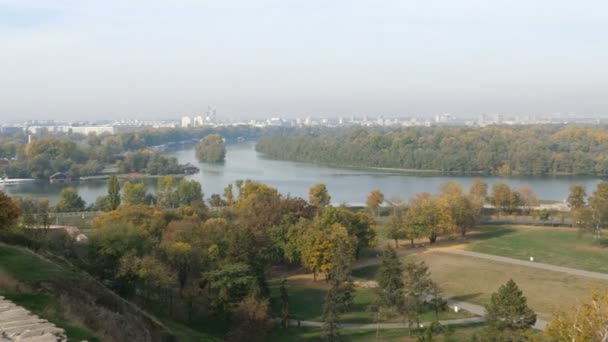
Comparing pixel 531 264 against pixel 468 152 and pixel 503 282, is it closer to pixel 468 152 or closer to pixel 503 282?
pixel 503 282

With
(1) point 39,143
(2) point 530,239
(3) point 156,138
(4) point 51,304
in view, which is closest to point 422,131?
(3) point 156,138

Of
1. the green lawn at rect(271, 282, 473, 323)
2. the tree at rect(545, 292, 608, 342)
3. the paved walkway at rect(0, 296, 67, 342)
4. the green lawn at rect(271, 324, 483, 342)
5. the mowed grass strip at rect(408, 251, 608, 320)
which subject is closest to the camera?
the paved walkway at rect(0, 296, 67, 342)

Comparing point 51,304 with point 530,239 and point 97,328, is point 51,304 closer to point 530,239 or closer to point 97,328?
point 97,328

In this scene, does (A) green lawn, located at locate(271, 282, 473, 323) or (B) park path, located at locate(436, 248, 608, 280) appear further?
(B) park path, located at locate(436, 248, 608, 280)

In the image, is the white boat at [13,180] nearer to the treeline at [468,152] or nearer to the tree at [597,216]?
the treeline at [468,152]

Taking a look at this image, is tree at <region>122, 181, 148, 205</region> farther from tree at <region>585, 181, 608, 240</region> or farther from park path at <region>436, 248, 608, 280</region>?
tree at <region>585, 181, 608, 240</region>

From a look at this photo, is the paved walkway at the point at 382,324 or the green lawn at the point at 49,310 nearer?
the green lawn at the point at 49,310

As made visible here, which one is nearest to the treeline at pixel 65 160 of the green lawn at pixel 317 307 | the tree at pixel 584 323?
the green lawn at pixel 317 307

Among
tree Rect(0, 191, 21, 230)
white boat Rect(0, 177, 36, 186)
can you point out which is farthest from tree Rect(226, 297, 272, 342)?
white boat Rect(0, 177, 36, 186)
